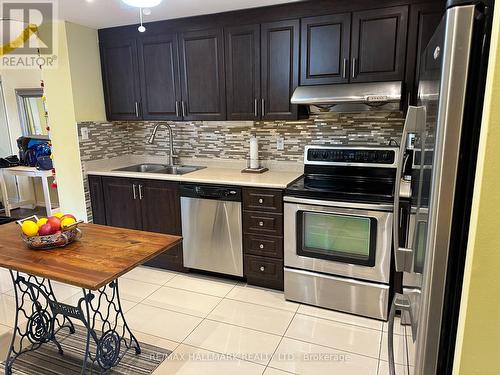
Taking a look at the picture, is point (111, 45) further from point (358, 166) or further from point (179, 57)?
point (358, 166)

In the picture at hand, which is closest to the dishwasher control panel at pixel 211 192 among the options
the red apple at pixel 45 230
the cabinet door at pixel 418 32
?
the red apple at pixel 45 230

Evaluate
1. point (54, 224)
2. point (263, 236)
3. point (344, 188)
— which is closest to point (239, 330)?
point (263, 236)

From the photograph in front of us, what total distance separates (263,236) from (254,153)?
84cm

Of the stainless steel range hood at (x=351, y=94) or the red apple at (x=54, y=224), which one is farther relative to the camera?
the stainless steel range hood at (x=351, y=94)

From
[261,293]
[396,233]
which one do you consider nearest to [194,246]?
[261,293]

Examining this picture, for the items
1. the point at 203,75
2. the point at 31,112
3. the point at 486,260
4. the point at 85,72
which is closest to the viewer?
the point at 486,260

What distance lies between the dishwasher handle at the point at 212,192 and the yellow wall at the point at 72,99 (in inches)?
47.4

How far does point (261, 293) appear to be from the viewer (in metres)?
2.97

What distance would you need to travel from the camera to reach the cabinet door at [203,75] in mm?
3139

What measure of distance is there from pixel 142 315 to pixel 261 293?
97 centimetres

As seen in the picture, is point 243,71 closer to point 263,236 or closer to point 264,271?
point 263,236

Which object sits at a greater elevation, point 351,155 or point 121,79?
point 121,79

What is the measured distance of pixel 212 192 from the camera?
119 inches

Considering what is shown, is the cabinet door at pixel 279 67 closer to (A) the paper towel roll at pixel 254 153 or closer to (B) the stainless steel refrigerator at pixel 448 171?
(A) the paper towel roll at pixel 254 153
